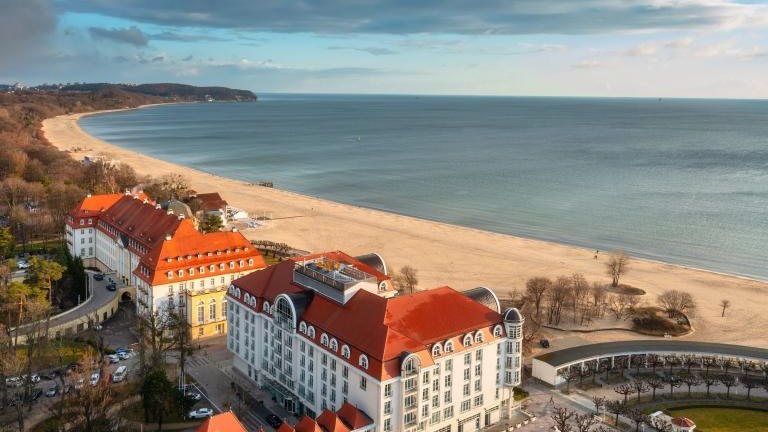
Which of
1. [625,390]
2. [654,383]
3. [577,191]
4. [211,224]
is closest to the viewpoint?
[625,390]

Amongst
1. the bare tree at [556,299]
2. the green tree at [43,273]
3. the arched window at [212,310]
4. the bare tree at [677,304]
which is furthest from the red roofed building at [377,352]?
the bare tree at [677,304]

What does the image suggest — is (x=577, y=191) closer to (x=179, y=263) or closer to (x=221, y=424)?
(x=179, y=263)

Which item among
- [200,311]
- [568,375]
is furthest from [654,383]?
[200,311]

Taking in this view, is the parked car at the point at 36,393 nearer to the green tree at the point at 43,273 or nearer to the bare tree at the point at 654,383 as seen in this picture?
the green tree at the point at 43,273

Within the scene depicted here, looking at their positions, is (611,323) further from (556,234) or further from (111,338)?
(111,338)

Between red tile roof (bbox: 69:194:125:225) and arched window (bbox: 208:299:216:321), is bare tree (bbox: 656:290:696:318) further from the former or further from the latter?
red tile roof (bbox: 69:194:125:225)

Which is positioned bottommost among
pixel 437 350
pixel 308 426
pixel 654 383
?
pixel 654 383
